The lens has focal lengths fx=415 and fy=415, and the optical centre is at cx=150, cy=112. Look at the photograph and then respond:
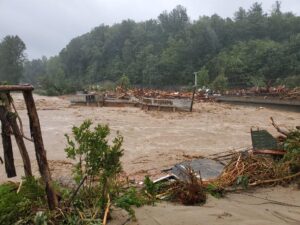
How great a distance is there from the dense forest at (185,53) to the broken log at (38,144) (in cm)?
3872

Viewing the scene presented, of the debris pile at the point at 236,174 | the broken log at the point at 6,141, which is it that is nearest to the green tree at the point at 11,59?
the debris pile at the point at 236,174

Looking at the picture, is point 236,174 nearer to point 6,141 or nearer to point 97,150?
point 97,150

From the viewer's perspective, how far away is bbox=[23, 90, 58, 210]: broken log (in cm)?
385

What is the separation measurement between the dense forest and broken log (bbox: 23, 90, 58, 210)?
38.7 meters

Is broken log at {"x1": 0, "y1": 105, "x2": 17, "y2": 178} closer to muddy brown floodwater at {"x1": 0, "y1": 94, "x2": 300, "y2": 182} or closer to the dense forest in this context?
muddy brown floodwater at {"x1": 0, "y1": 94, "x2": 300, "y2": 182}

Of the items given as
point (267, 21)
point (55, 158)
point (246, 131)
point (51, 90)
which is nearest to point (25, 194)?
point (55, 158)

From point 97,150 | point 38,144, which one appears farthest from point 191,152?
point 38,144

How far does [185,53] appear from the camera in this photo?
9125 cm

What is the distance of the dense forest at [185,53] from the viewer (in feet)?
211

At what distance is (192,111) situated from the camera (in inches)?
1075

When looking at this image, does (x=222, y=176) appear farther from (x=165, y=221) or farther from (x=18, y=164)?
(x=18, y=164)

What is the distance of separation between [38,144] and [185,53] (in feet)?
291

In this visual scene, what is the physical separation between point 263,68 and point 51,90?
33068 millimetres

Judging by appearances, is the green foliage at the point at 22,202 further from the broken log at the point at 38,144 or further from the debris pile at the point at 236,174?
the debris pile at the point at 236,174
